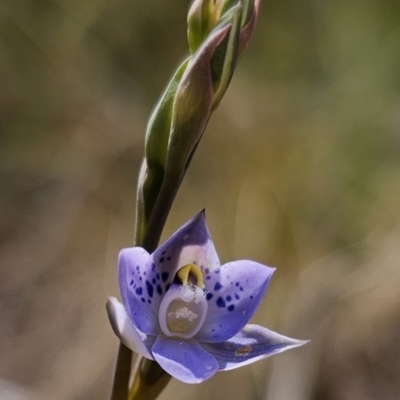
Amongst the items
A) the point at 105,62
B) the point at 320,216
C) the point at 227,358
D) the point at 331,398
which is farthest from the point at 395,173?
the point at 227,358

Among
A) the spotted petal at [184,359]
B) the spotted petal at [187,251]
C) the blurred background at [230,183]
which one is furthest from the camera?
the blurred background at [230,183]

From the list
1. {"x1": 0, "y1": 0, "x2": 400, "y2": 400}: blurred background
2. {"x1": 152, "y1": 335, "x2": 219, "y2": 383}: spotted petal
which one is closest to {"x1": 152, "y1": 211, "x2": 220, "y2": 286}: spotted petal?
{"x1": 152, "y1": 335, "x2": 219, "y2": 383}: spotted petal

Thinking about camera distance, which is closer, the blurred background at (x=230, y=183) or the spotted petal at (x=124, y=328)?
the spotted petal at (x=124, y=328)

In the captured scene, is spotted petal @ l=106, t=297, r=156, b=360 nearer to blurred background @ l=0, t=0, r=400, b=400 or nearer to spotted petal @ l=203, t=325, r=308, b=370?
spotted petal @ l=203, t=325, r=308, b=370

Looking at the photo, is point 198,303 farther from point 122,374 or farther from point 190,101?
point 190,101

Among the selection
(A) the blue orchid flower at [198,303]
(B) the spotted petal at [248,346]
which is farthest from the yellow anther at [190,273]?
(B) the spotted petal at [248,346]

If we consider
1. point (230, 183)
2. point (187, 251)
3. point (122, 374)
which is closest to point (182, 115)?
point (187, 251)

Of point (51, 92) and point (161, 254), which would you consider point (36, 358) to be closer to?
point (51, 92)

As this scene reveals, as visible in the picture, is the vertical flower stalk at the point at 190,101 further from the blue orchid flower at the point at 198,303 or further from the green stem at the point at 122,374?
the green stem at the point at 122,374
